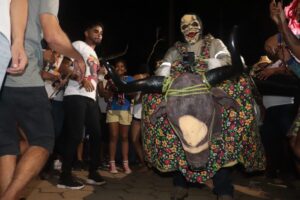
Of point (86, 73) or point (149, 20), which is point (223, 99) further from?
point (149, 20)

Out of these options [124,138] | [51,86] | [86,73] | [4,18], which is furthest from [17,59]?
[124,138]

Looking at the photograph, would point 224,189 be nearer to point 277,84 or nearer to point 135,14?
point 277,84

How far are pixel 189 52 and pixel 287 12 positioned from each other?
106 centimetres

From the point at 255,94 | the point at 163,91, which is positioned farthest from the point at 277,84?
the point at 163,91

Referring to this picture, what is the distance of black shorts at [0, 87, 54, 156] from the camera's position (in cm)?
265

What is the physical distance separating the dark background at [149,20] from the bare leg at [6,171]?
1174cm

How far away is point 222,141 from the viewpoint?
12.5ft

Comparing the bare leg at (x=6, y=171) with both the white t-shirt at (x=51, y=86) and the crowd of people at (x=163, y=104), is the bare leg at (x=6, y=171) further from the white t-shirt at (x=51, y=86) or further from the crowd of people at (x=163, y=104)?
the white t-shirt at (x=51, y=86)

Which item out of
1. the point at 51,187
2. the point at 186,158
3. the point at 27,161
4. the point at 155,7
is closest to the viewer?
the point at 27,161

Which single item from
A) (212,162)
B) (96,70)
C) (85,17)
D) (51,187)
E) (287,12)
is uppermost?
(85,17)

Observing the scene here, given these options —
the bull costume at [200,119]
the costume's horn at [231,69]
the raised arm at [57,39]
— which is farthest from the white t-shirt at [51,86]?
the raised arm at [57,39]

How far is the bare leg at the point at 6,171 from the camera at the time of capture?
2658mm

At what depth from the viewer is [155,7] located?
1797 cm

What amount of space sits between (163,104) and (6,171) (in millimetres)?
1640
